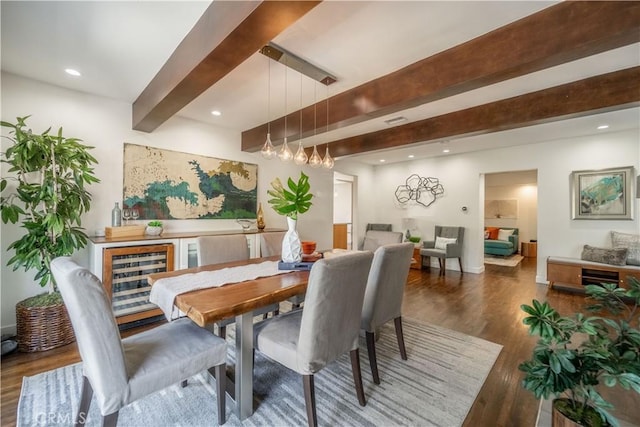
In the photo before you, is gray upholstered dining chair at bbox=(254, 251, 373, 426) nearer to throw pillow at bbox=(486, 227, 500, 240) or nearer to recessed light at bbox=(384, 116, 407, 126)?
recessed light at bbox=(384, 116, 407, 126)

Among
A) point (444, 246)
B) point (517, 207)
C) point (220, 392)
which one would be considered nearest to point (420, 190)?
point (444, 246)

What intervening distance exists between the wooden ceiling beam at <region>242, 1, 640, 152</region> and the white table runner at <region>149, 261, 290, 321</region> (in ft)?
5.93

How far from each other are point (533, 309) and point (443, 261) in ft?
15.0

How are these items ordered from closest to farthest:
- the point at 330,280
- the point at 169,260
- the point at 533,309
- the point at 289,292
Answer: the point at 533,309
the point at 330,280
the point at 289,292
the point at 169,260

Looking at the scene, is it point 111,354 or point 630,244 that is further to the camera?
point 630,244

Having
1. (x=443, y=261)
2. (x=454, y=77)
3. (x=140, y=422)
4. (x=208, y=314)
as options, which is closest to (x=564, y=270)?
(x=443, y=261)

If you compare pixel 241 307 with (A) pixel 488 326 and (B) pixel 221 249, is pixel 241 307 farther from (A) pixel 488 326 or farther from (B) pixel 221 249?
(A) pixel 488 326

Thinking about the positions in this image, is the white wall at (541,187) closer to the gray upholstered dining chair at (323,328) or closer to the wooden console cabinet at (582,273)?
the wooden console cabinet at (582,273)

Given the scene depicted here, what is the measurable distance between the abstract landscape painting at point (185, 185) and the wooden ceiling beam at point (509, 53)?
2195 mm

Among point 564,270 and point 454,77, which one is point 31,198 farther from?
point 564,270

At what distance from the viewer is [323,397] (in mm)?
1774

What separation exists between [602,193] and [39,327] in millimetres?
7342

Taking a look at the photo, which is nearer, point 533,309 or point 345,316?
point 533,309

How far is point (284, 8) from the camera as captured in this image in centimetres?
130
